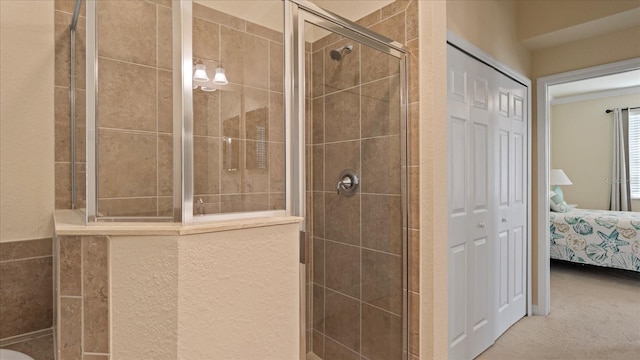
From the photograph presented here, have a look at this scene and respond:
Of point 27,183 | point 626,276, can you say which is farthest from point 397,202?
point 626,276

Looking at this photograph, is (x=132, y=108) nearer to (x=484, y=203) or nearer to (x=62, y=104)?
(x=62, y=104)

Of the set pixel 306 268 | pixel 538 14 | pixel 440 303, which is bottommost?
pixel 440 303

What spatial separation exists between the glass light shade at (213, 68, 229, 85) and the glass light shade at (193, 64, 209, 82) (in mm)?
54

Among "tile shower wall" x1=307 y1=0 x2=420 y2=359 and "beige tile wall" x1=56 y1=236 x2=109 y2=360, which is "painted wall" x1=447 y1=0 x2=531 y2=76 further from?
"beige tile wall" x1=56 y1=236 x2=109 y2=360

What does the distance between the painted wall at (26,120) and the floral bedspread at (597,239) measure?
5023 mm

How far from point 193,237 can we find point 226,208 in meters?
0.20

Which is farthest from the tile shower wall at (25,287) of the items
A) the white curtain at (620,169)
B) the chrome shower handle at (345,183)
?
the white curtain at (620,169)

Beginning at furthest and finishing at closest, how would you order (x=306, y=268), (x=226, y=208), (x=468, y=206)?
(x=468, y=206), (x=306, y=268), (x=226, y=208)

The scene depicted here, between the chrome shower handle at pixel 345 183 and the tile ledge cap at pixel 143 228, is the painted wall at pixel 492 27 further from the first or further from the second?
the tile ledge cap at pixel 143 228

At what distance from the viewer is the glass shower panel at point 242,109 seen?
3.55ft

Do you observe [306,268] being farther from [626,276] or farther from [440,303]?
[626,276]

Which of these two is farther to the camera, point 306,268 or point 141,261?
point 306,268

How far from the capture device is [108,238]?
34.6 inches

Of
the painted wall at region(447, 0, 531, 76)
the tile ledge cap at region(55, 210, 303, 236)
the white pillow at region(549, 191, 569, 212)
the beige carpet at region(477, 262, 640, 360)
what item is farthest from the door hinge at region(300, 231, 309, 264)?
the white pillow at region(549, 191, 569, 212)
